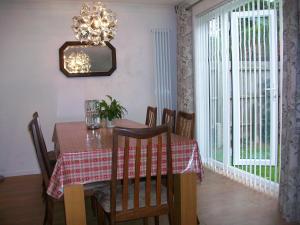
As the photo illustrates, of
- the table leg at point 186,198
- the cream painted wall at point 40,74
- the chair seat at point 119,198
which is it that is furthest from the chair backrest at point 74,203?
the cream painted wall at point 40,74

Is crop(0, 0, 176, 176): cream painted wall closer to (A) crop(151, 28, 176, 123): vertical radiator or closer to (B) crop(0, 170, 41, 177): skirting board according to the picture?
(B) crop(0, 170, 41, 177): skirting board

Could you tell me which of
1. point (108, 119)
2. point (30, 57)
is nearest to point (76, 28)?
point (108, 119)

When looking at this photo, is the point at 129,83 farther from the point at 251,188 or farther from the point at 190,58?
the point at 251,188

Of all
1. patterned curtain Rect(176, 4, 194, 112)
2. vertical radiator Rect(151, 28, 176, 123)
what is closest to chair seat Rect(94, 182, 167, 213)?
patterned curtain Rect(176, 4, 194, 112)

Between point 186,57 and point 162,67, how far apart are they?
49cm

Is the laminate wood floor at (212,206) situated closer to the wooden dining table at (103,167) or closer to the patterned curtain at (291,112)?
the patterned curtain at (291,112)

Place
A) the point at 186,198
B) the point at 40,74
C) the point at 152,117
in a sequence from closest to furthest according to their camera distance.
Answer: the point at 186,198 → the point at 152,117 → the point at 40,74

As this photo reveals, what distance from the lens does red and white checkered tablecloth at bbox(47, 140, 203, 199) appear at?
198cm

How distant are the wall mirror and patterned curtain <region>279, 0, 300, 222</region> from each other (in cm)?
273

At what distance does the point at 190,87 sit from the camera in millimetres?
4754

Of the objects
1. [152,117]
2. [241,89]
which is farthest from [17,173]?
[241,89]

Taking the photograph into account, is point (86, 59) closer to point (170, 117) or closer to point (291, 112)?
point (170, 117)

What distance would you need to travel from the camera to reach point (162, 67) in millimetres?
5066

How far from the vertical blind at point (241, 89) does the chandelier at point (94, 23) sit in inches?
63.6
